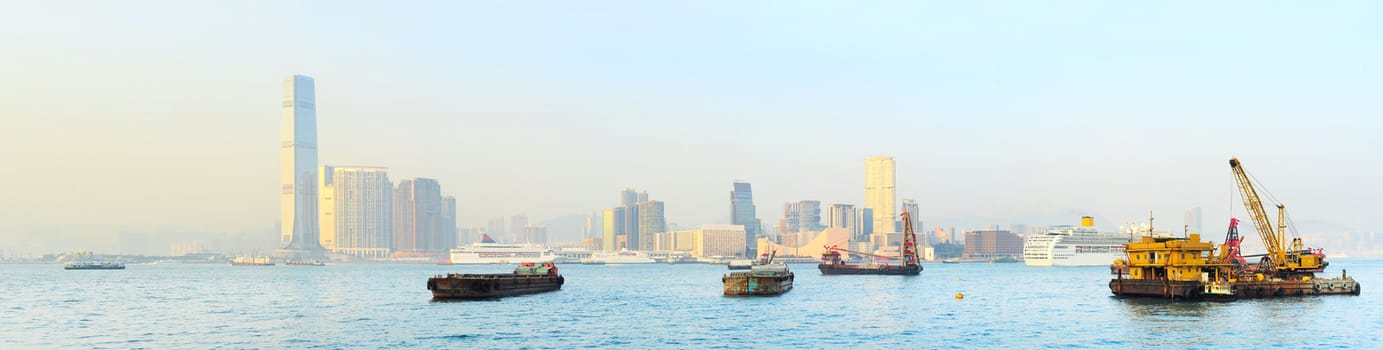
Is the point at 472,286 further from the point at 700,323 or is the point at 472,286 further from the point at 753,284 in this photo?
the point at 700,323

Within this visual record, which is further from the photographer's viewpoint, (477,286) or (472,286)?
(477,286)

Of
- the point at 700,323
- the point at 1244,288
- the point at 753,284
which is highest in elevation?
the point at 1244,288

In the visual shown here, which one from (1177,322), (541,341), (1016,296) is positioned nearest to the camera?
(541,341)

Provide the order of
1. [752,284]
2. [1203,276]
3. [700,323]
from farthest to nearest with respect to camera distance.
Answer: [752,284], [1203,276], [700,323]

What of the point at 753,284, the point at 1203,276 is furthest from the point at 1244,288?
the point at 753,284

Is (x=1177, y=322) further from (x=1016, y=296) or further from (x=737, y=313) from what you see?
(x=1016, y=296)

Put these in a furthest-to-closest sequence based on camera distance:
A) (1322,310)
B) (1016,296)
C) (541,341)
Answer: (1016,296) → (1322,310) → (541,341)

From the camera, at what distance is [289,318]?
292 ft

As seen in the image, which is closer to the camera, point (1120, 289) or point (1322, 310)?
point (1322, 310)

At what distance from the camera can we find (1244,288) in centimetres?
10194

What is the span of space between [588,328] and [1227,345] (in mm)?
40450

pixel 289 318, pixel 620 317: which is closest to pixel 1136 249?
pixel 620 317

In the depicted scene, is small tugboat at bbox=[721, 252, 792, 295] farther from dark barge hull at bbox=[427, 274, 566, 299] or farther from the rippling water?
dark barge hull at bbox=[427, 274, 566, 299]

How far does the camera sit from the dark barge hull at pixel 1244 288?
316ft
